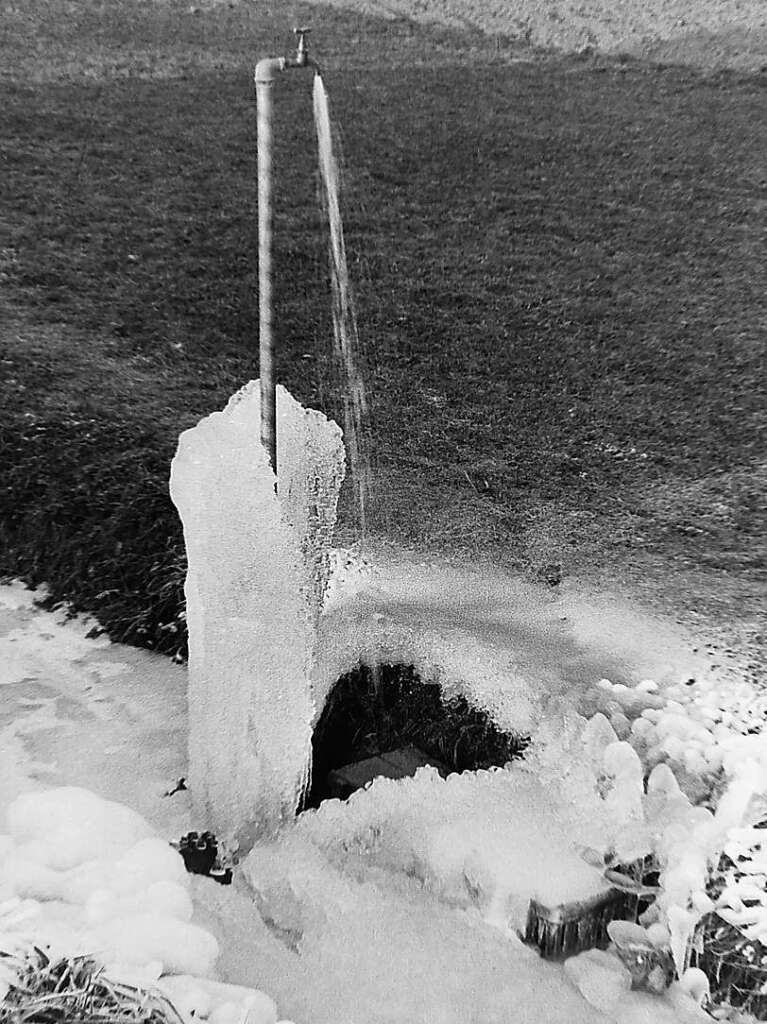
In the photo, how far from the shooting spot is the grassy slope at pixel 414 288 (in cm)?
223

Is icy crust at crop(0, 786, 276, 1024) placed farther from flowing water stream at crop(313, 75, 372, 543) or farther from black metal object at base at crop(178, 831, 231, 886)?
flowing water stream at crop(313, 75, 372, 543)

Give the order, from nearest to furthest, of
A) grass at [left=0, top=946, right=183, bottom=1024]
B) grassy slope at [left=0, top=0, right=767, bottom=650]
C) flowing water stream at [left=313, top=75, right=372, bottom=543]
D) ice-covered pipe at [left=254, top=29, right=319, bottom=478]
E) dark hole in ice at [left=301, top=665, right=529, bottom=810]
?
grass at [left=0, top=946, right=183, bottom=1024]
ice-covered pipe at [left=254, top=29, right=319, bottom=478]
dark hole in ice at [left=301, top=665, right=529, bottom=810]
grassy slope at [left=0, top=0, right=767, bottom=650]
flowing water stream at [left=313, top=75, right=372, bottom=543]

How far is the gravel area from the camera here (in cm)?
213

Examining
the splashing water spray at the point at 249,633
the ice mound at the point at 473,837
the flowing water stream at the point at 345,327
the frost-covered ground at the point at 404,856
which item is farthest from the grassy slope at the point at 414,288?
the ice mound at the point at 473,837

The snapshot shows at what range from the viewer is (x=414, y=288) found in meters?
2.49

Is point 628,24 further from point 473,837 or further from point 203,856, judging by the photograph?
point 203,856

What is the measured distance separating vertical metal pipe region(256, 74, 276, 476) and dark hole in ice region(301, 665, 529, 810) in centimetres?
40

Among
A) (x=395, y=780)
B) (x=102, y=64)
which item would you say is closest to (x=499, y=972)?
(x=395, y=780)

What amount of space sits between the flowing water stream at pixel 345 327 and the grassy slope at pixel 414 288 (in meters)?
0.04

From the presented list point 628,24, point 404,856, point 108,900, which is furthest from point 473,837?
point 628,24

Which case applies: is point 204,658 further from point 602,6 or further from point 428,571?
point 602,6

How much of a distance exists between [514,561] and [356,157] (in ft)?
3.09

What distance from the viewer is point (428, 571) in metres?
2.12

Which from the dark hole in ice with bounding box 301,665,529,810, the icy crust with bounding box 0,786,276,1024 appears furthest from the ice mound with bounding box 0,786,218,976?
the dark hole in ice with bounding box 301,665,529,810
